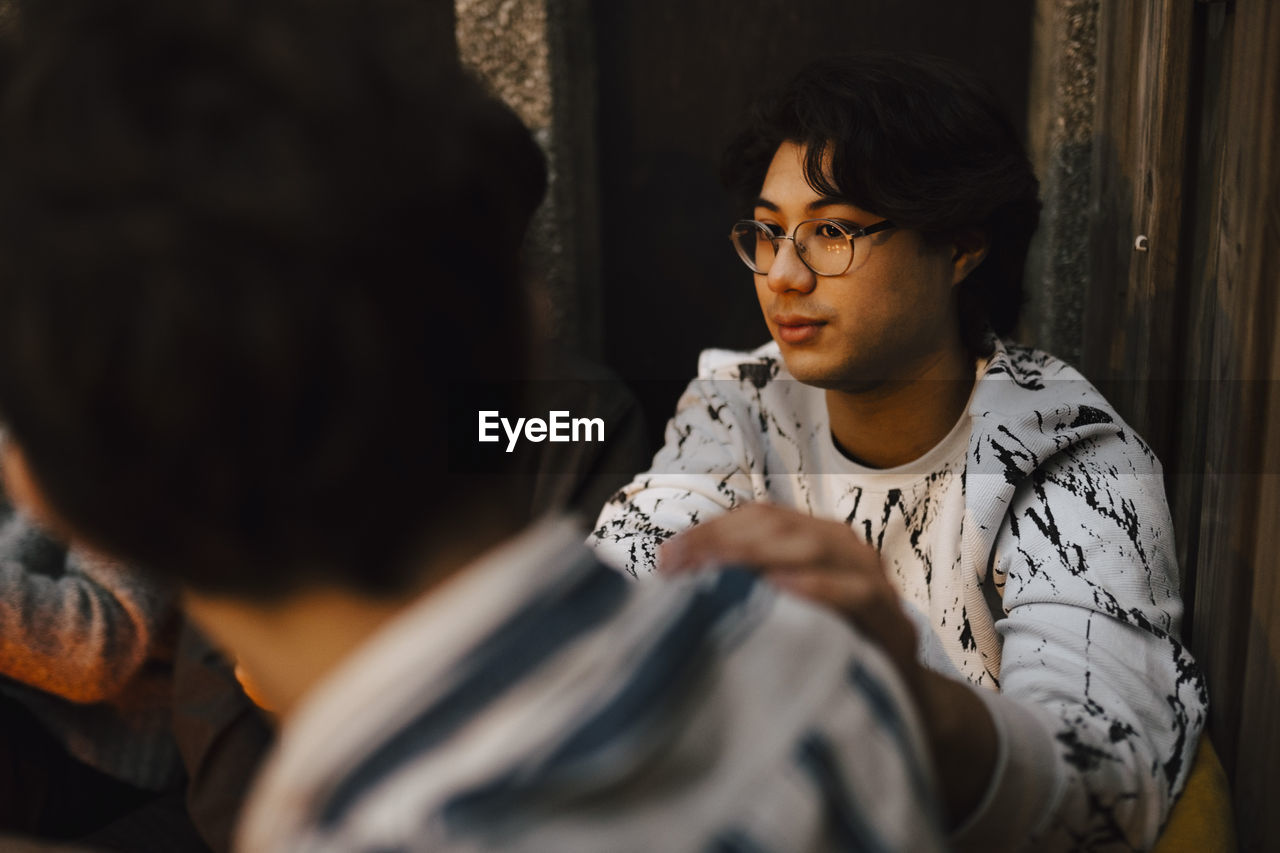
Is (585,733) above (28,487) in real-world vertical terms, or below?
below

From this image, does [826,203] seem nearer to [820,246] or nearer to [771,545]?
[820,246]

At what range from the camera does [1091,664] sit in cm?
148

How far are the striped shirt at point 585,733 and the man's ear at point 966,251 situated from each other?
1.58 metres

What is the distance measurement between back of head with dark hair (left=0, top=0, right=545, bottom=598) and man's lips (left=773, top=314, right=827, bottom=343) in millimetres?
1377

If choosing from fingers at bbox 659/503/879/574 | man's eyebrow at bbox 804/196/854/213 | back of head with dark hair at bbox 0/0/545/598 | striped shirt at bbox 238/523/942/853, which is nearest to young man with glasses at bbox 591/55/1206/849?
man's eyebrow at bbox 804/196/854/213

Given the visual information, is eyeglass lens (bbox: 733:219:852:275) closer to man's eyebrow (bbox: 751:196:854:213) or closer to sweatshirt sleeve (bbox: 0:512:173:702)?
man's eyebrow (bbox: 751:196:854:213)

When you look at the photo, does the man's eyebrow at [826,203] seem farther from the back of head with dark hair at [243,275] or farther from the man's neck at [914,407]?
the back of head with dark hair at [243,275]

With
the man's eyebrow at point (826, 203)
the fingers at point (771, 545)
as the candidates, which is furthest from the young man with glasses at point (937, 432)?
the fingers at point (771, 545)

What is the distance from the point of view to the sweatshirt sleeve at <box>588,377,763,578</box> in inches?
78.4

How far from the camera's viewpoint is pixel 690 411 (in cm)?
238

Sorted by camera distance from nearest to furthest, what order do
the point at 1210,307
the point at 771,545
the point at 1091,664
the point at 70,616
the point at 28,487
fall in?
the point at 28,487 → the point at 771,545 → the point at 1091,664 → the point at 1210,307 → the point at 70,616

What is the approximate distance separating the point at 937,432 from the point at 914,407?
0.23 ft

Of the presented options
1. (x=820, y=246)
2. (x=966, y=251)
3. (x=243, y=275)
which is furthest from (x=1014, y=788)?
(x=966, y=251)

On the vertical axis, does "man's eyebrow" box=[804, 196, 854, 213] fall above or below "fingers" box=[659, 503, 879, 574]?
above
